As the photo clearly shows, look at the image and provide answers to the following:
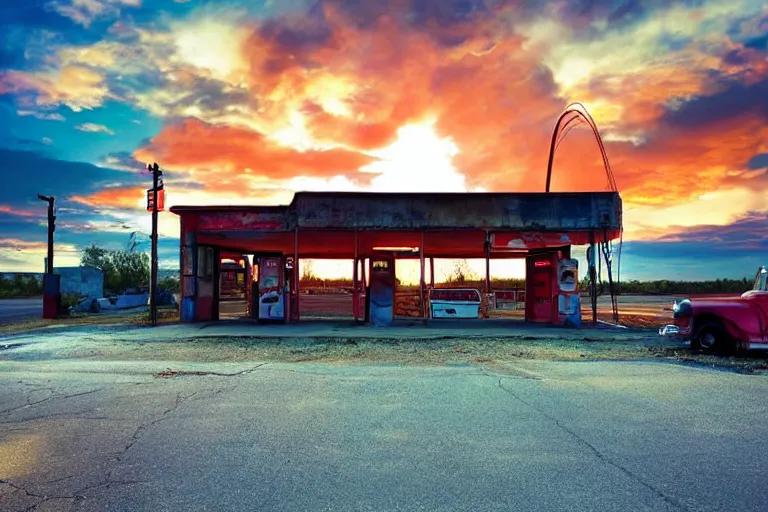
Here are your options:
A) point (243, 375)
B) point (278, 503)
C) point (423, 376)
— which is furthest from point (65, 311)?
point (278, 503)

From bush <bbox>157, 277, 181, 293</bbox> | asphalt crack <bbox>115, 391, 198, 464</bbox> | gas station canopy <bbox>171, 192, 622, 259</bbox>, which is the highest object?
gas station canopy <bbox>171, 192, 622, 259</bbox>

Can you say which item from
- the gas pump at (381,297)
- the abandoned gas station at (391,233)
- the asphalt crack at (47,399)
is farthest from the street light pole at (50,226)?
the asphalt crack at (47,399)

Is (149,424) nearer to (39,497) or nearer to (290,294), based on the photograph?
(39,497)

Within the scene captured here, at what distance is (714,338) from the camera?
40.1ft

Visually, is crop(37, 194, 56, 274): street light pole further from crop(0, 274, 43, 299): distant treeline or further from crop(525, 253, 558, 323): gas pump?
crop(0, 274, 43, 299): distant treeline

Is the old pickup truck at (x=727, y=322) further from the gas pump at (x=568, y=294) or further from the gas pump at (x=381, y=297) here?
the gas pump at (x=381, y=297)

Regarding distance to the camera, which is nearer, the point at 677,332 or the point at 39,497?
the point at 39,497

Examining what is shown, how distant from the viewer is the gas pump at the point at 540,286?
21.1 meters

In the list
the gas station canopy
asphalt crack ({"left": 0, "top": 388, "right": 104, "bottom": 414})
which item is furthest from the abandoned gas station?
asphalt crack ({"left": 0, "top": 388, "right": 104, "bottom": 414})

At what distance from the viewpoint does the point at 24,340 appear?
52.3 ft

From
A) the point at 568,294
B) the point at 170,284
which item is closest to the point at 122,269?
the point at 170,284

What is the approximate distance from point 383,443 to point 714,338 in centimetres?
981

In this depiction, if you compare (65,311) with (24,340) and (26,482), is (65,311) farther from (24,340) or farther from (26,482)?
(26,482)

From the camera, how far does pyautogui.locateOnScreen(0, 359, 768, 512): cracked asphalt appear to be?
4.14 meters
